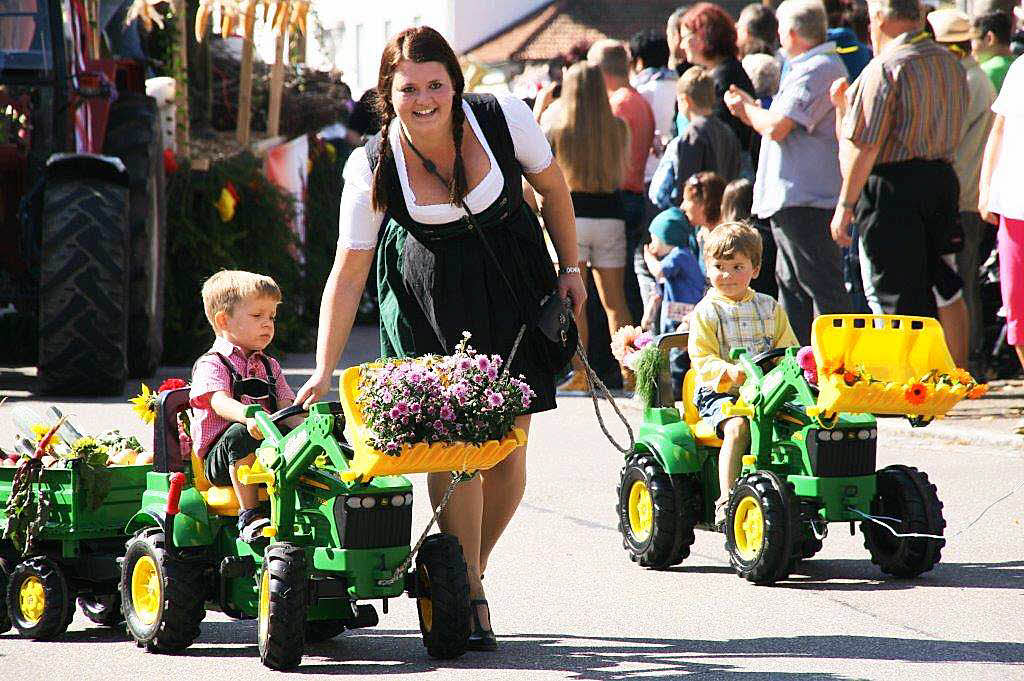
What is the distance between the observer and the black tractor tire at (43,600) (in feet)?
18.4

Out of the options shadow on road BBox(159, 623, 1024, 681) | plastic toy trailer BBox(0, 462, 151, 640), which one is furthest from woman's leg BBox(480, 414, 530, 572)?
plastic toy trailer BBox(0, 462, 151, 640)

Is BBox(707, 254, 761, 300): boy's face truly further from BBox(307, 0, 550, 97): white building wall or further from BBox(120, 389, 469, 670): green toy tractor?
BBox(307, 0, 550, 97): white building wall

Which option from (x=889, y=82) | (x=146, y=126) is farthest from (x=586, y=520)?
(x=146, y=126)

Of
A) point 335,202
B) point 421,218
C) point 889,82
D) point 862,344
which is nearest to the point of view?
point 421,218

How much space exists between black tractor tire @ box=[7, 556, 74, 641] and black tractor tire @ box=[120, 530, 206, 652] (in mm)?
236

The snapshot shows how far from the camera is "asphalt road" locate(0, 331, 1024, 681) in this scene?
515 centimetres

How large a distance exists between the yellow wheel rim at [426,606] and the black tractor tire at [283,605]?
1.14 feet

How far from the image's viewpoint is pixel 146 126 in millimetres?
11766

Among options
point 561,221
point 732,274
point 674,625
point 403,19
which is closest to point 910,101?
point 732,274

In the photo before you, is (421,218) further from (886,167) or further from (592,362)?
(592,362)

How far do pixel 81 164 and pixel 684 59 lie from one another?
14.5ft

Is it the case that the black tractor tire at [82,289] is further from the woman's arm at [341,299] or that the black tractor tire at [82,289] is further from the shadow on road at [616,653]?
the woman's arm at [341,299]

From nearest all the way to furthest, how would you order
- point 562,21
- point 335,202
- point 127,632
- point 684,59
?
1. point 127,632
2. point 684,59
3. point 335,202
4. point 562,21

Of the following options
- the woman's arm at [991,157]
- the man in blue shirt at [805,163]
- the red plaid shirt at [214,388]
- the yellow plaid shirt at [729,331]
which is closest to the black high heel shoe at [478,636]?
the red plaid shirt at [214,388]
